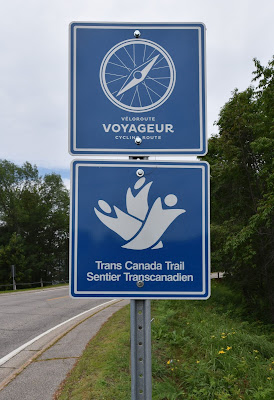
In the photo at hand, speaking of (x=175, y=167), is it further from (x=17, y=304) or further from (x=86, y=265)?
(x=17, y=304)

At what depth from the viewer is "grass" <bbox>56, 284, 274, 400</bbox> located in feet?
14.4

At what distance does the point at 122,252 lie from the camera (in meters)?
1.50

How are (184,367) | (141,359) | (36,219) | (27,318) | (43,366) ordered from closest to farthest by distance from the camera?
1. (141,359)
2. (184,367)
3. (43,366)
4. (27,318)
5. (36,219)

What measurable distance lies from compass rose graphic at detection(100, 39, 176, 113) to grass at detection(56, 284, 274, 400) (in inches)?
138

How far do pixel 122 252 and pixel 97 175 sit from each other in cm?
33

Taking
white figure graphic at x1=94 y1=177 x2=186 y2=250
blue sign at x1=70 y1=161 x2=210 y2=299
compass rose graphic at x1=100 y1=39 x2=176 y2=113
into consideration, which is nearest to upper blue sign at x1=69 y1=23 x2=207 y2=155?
compass rose graphic at x1=100 y1=39 x2=176 y2=113

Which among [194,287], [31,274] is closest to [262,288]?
[194,287]

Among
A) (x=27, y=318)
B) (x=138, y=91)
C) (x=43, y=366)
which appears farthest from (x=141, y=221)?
(x=27, y=318)

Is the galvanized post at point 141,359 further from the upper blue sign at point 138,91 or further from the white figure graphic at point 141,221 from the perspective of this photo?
the upper blue sign at point 138,91

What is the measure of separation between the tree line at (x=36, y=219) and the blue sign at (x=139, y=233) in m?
42.7

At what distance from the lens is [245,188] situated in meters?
16.1

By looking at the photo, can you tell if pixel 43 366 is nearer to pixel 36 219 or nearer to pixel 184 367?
pixel 184 367

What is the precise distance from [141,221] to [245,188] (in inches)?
602

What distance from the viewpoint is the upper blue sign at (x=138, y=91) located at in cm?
158
